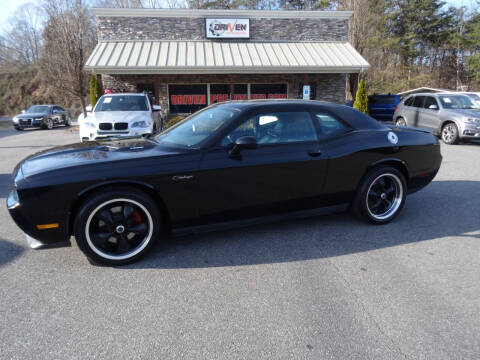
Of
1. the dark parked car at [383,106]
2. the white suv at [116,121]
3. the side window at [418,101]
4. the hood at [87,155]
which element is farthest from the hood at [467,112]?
the hood at [87,155]

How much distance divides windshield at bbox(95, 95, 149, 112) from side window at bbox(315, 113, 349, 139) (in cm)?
711

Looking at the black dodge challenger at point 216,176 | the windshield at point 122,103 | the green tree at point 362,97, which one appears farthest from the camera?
the green tree at point 362,97

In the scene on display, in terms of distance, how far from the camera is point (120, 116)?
8.90m

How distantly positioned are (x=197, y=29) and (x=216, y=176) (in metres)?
16.2

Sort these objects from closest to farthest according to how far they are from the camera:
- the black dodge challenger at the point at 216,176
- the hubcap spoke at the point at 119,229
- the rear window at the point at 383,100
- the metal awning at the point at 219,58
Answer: the black dodge challenger at the point at 216,176, the hubcap spoke at the point at 119,229, the metal awning at the point at 219,58, the rear window at the point at 383,100

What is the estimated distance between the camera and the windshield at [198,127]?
3588 millimetres

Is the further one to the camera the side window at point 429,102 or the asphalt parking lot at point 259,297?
the side window at point 429,102

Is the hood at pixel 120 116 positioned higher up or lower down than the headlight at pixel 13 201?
higher up

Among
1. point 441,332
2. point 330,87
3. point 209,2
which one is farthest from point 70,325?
point 209,2

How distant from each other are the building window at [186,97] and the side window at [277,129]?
14.8 m

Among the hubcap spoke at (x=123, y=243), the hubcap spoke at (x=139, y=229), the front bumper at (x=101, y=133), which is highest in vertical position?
the front bumper at (x=101, y=133)

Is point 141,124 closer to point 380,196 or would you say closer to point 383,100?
point 380,196

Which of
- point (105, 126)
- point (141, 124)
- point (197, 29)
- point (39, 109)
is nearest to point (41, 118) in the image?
point (39, 109)

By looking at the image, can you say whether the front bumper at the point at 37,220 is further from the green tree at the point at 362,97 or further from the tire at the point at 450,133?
the green tree at the point at 362,97
